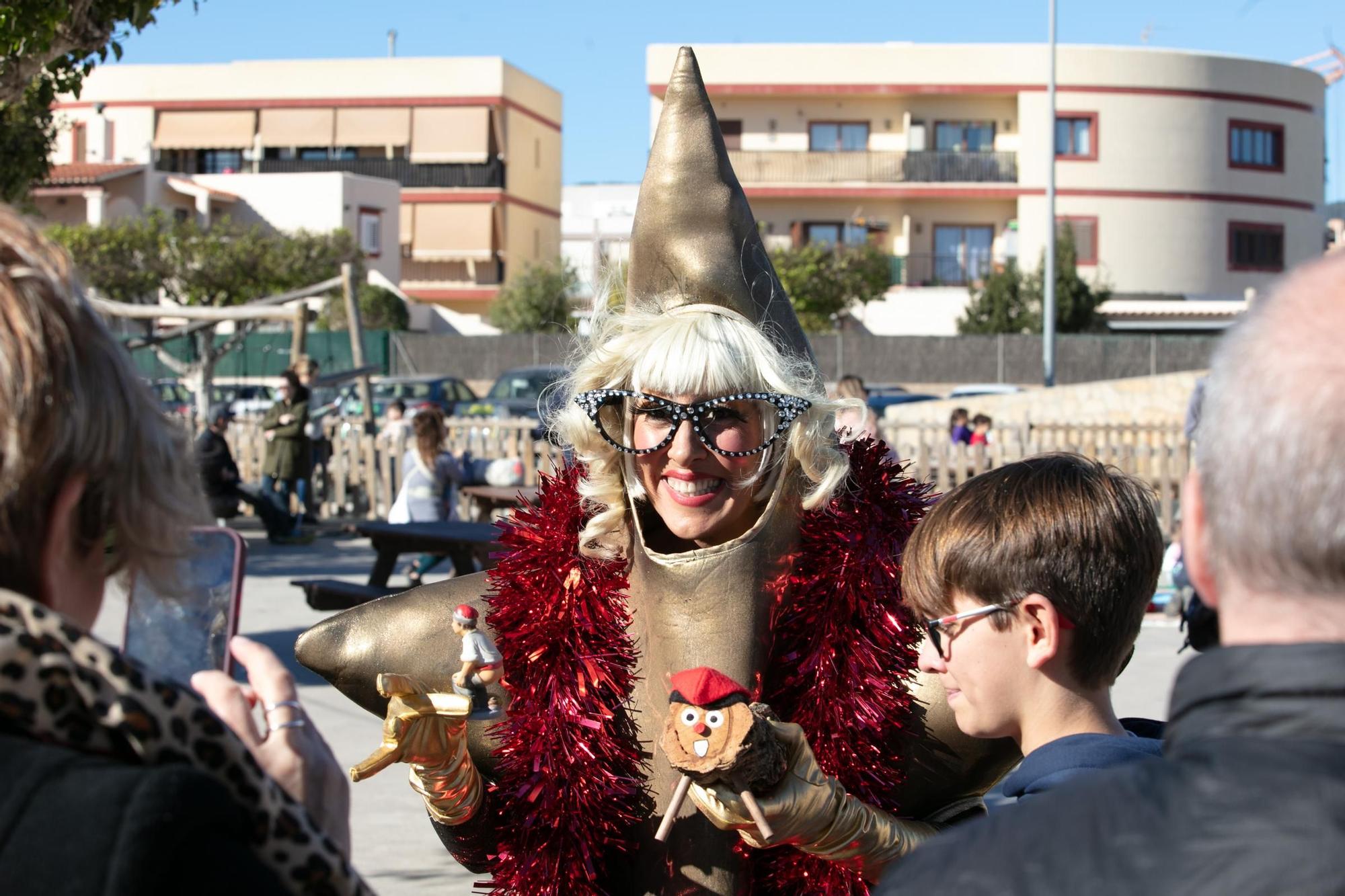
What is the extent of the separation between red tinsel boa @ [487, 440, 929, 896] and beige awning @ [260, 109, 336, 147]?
1661 inches

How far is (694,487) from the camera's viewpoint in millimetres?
2402

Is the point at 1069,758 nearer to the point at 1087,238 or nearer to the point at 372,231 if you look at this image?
the point at 1087,238

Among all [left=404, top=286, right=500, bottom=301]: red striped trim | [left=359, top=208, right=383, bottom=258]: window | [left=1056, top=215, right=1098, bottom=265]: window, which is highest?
[left=359, top=208, right=383, bottom=258]: window

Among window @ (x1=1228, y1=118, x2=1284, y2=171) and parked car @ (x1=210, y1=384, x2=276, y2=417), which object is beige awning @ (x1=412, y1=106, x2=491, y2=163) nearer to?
parked car @ (x1=210, y1=384, x2=276, y2=417)

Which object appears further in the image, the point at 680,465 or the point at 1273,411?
the point at 680,465

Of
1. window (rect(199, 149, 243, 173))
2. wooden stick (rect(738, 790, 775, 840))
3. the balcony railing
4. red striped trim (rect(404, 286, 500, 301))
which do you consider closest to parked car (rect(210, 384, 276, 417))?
the balcony railing

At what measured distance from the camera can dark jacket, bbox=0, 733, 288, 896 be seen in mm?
982

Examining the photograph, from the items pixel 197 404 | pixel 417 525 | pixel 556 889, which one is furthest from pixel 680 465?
pixel 197 404

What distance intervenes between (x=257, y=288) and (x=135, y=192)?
23.7 ft

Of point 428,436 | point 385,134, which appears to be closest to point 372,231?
point 385,134

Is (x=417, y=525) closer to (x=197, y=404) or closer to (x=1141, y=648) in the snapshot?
(x=1141, y=648)

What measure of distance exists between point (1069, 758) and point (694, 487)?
3.02 ft

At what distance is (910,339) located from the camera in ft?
95.0

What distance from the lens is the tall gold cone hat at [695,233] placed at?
8.24ft
